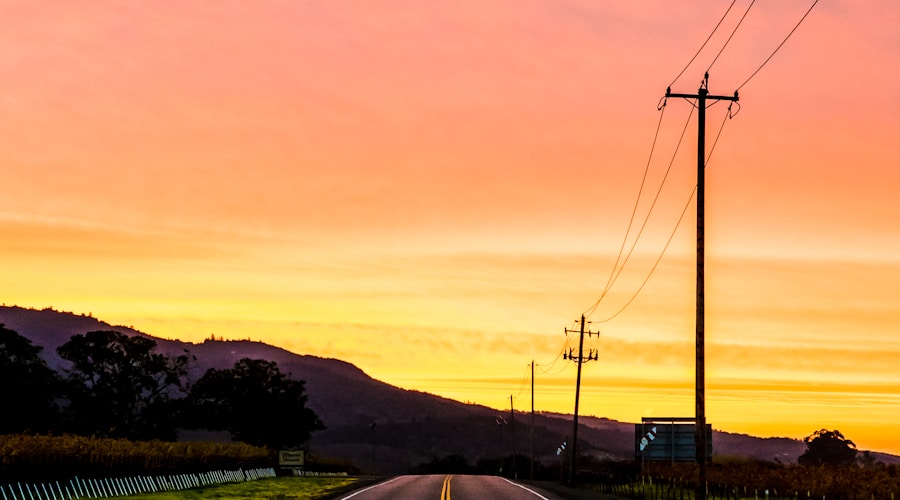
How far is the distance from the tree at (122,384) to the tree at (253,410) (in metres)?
20.6

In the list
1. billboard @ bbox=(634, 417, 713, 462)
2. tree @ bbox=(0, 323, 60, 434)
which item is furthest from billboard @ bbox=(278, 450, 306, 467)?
billboard @ bbox=(634, 417, 713, 462)

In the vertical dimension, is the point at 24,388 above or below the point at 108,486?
above

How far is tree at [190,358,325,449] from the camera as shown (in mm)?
181625

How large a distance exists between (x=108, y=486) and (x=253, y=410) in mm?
121581

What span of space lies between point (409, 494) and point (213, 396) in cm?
12503

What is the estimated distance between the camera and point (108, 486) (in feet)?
202

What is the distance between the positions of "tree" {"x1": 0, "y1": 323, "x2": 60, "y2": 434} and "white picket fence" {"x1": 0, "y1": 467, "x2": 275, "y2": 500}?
133 feet

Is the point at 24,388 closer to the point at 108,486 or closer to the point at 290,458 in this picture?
the point at 290,458

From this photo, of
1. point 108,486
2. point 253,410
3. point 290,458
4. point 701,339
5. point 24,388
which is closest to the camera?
point 701,339

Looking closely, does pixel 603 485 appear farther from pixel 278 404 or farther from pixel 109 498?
pixel 278 404

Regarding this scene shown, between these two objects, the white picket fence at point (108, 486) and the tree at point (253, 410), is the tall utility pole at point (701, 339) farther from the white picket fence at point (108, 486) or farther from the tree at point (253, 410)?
the tree at point (253, 410)

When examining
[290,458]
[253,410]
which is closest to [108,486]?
[290,458]

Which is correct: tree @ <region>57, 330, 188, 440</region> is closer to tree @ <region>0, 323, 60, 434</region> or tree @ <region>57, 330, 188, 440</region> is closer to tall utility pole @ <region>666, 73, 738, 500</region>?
tree @ <region>0, 323, 60, 434</region>

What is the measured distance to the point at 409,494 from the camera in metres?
61.9
